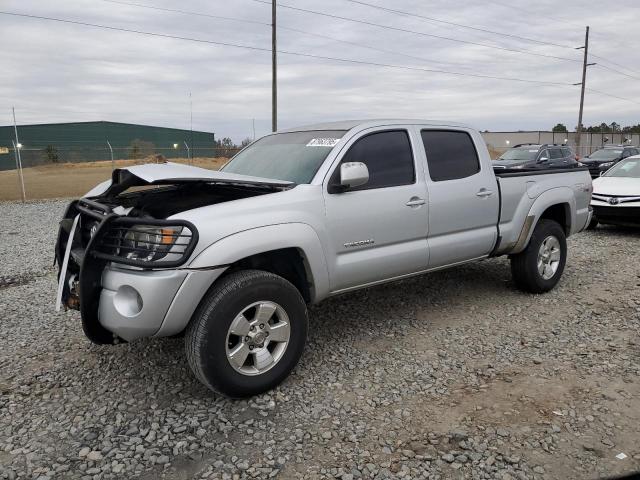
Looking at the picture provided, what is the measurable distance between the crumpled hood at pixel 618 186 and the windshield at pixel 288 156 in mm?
7418

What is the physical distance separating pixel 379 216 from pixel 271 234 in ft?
3.39

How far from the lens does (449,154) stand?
4.84 metres

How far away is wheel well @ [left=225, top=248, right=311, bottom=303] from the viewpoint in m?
3.59

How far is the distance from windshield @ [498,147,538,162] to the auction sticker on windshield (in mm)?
14434

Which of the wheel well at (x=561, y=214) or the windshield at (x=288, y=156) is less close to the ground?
the windshield at (x=288, y=156)

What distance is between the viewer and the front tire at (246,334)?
3180mm

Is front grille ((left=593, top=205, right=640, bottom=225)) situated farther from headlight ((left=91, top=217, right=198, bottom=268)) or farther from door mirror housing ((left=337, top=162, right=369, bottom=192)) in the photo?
headlight ((left=91, top=217, right=198, bottom=268))

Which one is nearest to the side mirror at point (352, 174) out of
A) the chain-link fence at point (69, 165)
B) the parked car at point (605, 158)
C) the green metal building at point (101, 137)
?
the chain-link fence at point (69, 165)

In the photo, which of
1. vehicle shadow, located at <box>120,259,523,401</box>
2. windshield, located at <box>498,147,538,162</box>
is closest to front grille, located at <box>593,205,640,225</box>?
vehicle shadow, located at <box>120,259,523,401</box>

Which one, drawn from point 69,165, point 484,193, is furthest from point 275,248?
point 69,165

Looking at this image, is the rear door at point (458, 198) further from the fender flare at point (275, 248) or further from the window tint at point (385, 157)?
the fender flare at point (275, 248)

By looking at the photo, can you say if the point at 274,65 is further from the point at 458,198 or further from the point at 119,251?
the point at 119,251

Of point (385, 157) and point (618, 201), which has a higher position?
point (385, 157)

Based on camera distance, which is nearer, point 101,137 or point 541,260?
point 541,260
